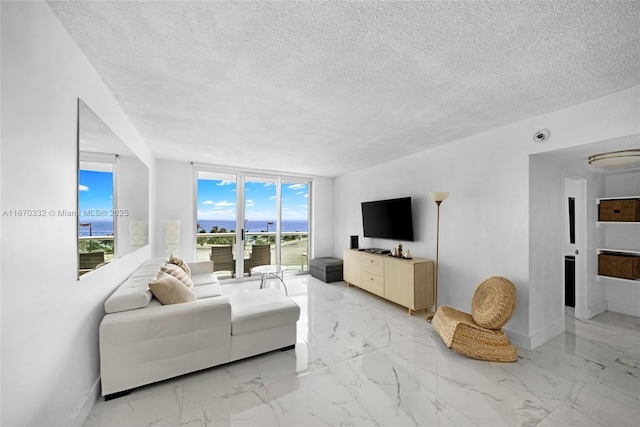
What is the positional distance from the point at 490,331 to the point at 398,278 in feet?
4.61

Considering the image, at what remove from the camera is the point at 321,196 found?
6.31m

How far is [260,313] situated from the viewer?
2473 mm

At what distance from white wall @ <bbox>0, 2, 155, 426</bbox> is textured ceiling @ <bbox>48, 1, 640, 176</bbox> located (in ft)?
0.93

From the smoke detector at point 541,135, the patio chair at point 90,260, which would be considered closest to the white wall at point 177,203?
the patio chair at point 90,260

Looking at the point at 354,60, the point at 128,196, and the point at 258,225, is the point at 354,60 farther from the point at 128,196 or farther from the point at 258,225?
the point at 258,225

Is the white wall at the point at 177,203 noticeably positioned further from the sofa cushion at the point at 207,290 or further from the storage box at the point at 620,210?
the storage box at the point at 620,210

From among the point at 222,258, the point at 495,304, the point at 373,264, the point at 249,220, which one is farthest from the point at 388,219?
the point at 222,258

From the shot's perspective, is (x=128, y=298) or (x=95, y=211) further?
(x=128, y=298)

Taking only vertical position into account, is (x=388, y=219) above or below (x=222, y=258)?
above

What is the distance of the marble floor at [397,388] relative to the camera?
69.4 inches

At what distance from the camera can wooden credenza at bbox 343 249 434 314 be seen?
3.62 metres

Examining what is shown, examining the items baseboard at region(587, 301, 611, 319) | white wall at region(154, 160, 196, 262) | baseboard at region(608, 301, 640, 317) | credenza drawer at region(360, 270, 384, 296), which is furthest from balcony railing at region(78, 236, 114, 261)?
baseboard at region(608, 301, 640, 317)

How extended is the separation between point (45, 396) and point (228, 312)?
1.15m

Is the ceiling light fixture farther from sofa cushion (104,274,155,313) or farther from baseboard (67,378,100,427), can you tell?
baseboard (67,378,100,427)
